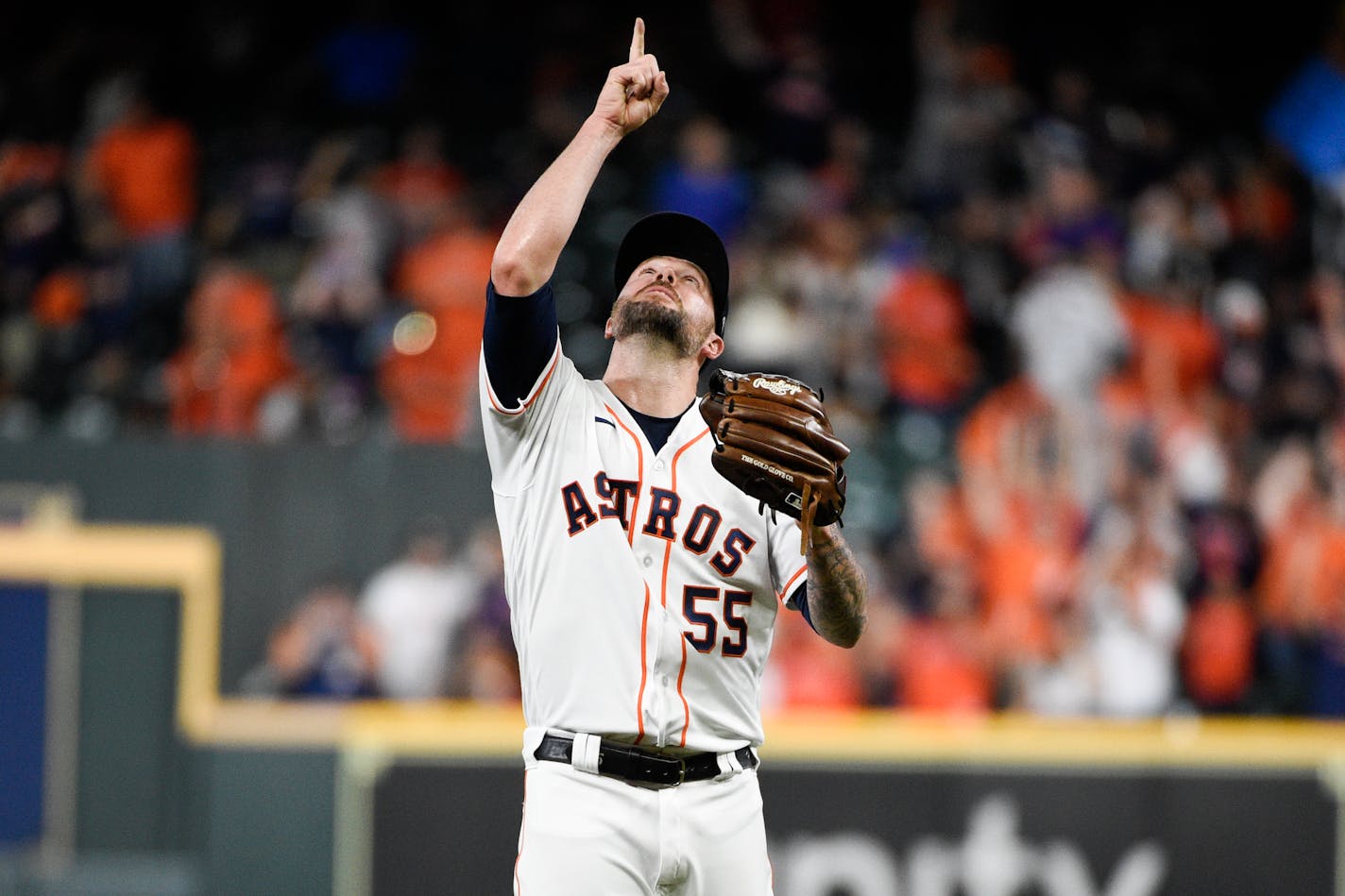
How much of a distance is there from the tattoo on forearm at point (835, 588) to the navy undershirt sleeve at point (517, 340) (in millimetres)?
639

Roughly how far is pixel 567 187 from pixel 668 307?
378 mm

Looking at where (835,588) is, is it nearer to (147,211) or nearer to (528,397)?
(528,397)

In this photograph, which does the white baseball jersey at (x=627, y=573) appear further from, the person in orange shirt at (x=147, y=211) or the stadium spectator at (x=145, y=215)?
the person in orange shirt at (x=147, y=211)

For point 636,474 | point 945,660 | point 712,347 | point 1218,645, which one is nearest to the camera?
point 636,474

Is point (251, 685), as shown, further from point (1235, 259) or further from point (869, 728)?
point (1235, 259)

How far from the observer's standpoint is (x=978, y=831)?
6.23 m

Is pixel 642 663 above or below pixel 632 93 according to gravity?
below

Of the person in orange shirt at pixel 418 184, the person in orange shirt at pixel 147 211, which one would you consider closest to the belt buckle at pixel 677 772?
the person in orange shirt at pixel 147 211

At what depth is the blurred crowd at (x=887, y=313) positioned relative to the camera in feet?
24.7

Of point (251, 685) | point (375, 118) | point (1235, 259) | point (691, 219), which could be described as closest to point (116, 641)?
point (251, 685)

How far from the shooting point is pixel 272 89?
10906 mm

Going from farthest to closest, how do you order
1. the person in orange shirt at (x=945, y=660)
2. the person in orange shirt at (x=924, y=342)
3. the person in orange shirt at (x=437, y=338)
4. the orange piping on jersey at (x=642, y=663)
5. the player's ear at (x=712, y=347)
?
the person in orange shirt at (x=924, y=342)
the person in orange shirt at (x=437, y=338)
the person in orange shirt at (x=945, y=660)
the player's ear at (x=712, y=347)
the orange piping on jersey at (x=642, y=663)

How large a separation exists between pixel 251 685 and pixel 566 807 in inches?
189

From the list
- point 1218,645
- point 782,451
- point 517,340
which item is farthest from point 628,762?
point 1218,645
